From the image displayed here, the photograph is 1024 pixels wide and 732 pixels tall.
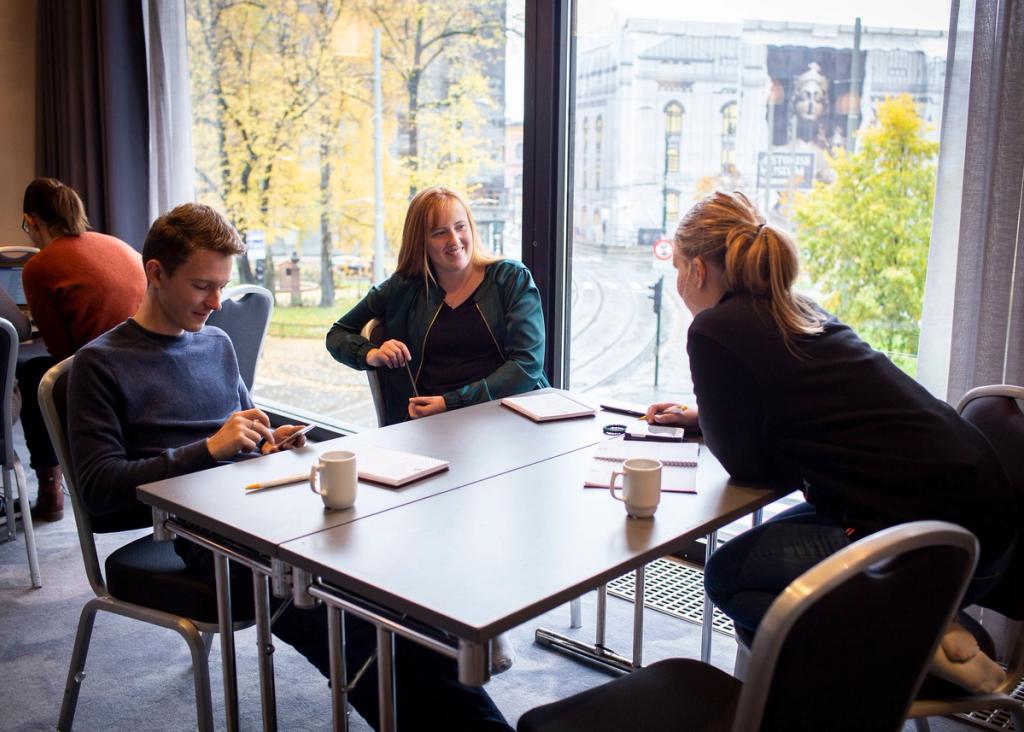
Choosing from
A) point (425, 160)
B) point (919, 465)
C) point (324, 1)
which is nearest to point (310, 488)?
point (919, 465)

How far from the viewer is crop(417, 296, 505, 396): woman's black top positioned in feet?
8.98

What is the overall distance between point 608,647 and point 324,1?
9.81ft

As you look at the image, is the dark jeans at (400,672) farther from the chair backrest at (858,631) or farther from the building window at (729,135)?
the building window at (729,135)

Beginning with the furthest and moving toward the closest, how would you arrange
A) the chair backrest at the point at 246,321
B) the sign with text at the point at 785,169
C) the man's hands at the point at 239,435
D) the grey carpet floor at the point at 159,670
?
the chair backrest at the point at 246,321
the sign with text at the point at 785,169
the grey carpet floor at the point at 159,670
the man's hands at the point at 239,435

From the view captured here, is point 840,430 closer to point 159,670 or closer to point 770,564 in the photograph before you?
point 770,564

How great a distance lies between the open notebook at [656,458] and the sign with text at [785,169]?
1.09 m

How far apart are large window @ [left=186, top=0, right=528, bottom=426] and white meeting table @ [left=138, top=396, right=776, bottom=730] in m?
1.76

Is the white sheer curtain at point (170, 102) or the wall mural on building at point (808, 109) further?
the white sheer curtain at point (170, 102)

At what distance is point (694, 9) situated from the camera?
2914 mm

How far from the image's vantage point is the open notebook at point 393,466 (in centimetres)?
178

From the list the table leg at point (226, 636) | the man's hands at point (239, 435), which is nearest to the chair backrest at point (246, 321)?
the man's hands at point (239, 435)

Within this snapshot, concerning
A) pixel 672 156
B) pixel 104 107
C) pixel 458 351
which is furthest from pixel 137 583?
pixel 104 107

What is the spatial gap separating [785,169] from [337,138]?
2124 millimetres

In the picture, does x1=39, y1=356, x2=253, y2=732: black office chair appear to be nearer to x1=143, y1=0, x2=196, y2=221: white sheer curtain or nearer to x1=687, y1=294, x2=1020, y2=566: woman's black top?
x1=687, y1=294, x2=1020, y2=566: woman's black top
